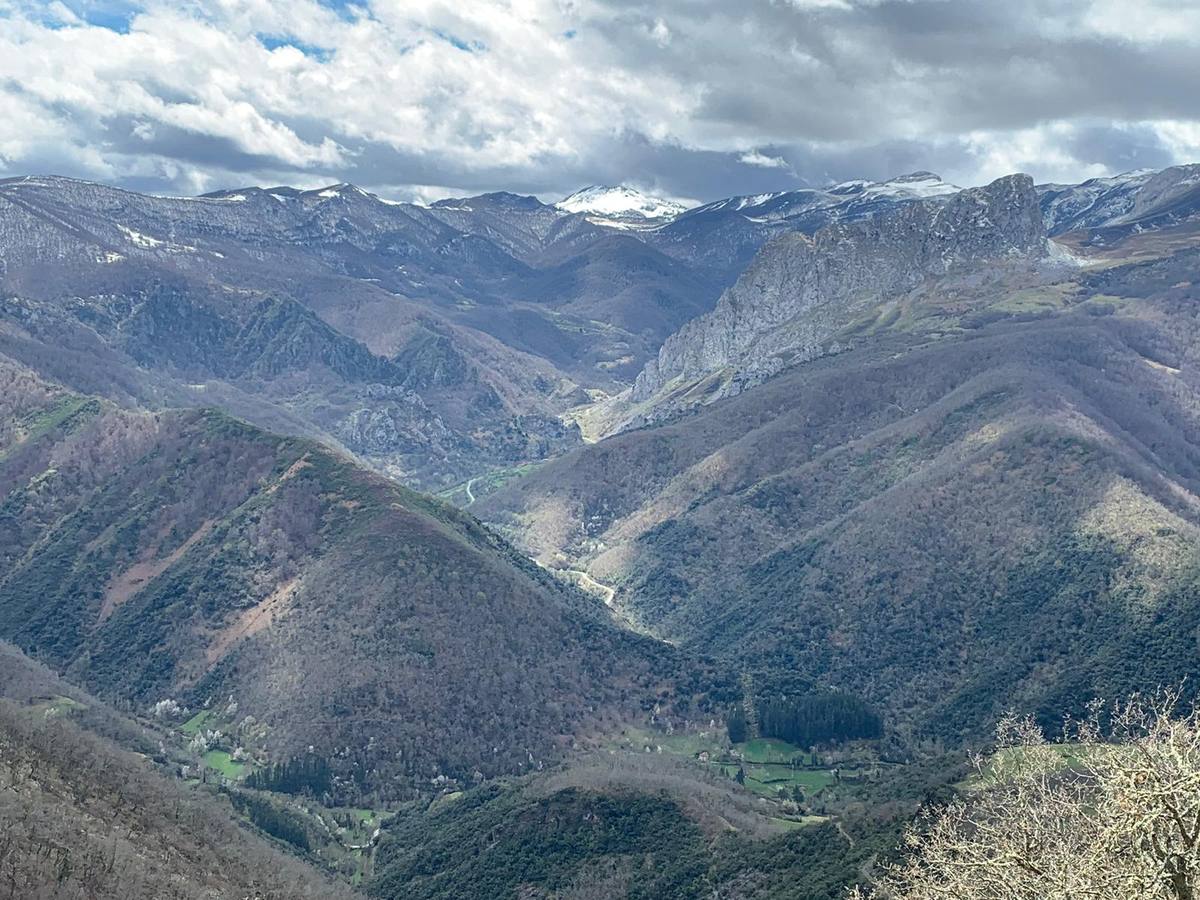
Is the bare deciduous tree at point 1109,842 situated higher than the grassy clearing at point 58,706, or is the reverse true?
the bare deciduous tree at point 1109,842

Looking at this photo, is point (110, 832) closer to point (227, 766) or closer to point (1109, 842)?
point (227, 766)

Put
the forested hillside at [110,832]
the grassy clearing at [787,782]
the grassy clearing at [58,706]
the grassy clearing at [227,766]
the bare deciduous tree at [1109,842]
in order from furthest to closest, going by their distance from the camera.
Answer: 1. the grassy clearing at [227,766]
2. the grassy clearing at [787,782]
3. the grassy clearing at [58,706]
4. the forested hillside at [110,832]
5. the bare deciduous tree at [1109,842]

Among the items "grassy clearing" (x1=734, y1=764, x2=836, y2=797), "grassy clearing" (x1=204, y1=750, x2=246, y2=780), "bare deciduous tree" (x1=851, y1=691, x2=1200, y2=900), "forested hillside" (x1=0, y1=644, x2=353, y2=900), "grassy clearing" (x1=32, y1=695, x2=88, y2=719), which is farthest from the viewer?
"grassy clearing" (x1=204, y1=750, x2=246, y2=780)

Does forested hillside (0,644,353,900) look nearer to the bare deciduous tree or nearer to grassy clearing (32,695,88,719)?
grassy clearing (32,695,88,719)

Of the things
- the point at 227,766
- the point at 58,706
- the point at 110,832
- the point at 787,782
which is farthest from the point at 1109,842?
the point at 58,706

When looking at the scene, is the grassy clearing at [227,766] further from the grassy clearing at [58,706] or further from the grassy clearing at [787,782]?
the grassy clearing at [787,782]

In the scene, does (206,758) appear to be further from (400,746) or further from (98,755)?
(98,755)

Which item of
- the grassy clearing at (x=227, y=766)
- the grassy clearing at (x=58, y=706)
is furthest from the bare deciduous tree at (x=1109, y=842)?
the grassy clearing at (x=58, y=706)

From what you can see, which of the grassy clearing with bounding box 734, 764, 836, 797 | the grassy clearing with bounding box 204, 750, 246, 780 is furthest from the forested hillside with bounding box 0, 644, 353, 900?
the grassy clearing with bounding box 734, 764, 836, 797

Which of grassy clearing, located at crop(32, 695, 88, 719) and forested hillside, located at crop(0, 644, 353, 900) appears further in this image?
grassy clearing, located at crop(32, 695, 88, 719)

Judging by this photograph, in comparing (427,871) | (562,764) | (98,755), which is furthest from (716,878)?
(98,755)

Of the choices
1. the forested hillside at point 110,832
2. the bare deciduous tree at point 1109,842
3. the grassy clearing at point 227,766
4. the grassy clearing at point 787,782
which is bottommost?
the grassy clearing at point 227,766
